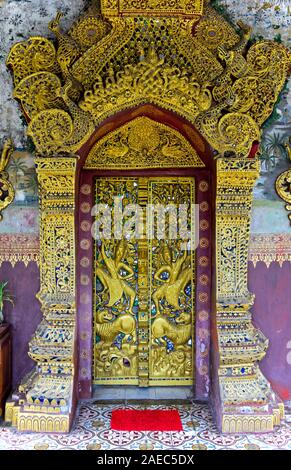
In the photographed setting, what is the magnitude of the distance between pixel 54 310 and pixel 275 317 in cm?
206

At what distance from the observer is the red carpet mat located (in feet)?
13.8

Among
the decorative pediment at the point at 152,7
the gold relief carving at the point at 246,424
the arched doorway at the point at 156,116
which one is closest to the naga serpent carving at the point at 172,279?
the arched doorway at the point at 156,116

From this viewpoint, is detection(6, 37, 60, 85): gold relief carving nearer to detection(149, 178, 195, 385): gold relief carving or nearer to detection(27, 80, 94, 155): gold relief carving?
detection(27, 80, 94, 155): gold relief carving

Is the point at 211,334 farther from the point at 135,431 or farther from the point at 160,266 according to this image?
the point at 135,431

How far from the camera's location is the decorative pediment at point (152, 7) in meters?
4.17

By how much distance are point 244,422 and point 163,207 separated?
2.07m

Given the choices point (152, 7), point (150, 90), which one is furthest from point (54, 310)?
point (152, 7)

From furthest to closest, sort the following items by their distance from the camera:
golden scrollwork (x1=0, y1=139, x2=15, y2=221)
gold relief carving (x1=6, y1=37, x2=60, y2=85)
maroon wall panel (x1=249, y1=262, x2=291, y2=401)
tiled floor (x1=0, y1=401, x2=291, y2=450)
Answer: maroon wall panel (x1=249, y1=262, x2=291, y2=401), golden scrollwork (x1=0, y1=139, x2=15, y2=221), gold relief carving (x1=6, y1=37, x2=60, y2=85), tiled floor (x1=0, y1=401, x2=291, y2=450)

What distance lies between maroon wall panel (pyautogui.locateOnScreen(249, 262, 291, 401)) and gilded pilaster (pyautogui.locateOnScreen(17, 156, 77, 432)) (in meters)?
1.75

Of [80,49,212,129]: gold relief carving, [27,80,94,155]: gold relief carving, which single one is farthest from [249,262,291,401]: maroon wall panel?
[27,80,94,155]: gold relief carving

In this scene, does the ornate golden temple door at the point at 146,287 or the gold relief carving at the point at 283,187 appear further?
the ornate golden temple door at the point at 146,287

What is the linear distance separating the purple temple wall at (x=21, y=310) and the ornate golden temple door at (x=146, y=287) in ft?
1.95

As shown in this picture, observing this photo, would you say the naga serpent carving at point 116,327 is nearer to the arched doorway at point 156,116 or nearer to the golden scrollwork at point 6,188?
the arched doorway at point 156,116

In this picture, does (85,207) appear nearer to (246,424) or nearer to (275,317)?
(275,317)
